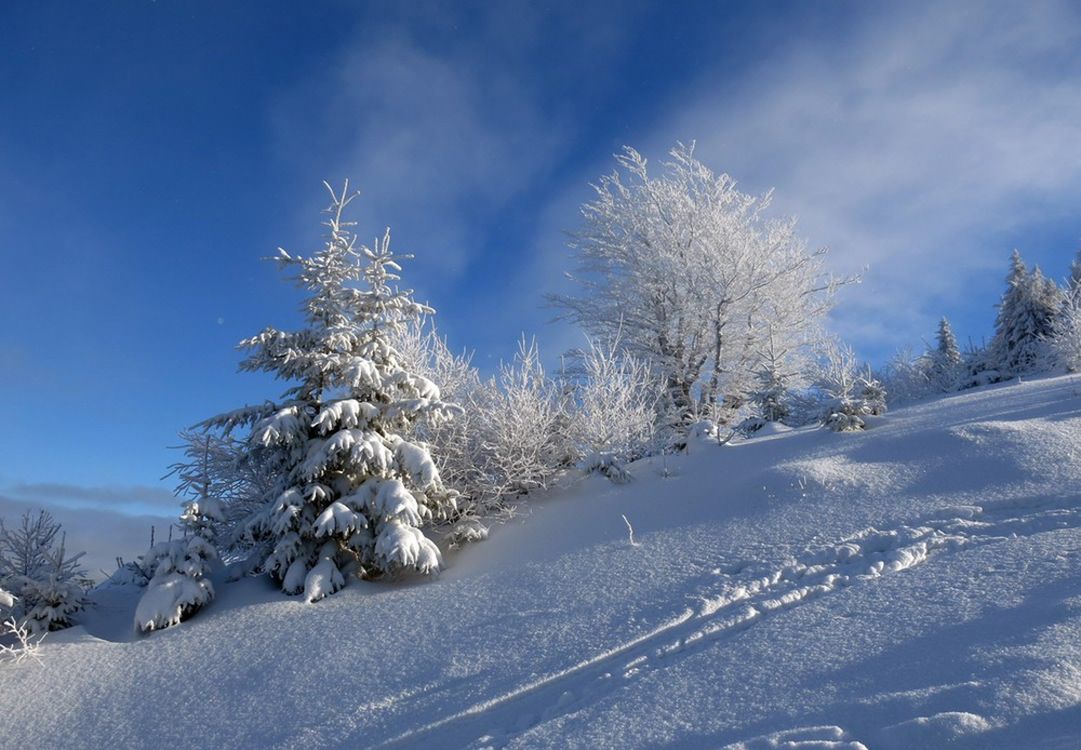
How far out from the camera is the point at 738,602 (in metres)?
6.28

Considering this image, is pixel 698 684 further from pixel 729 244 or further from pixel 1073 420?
pixel 729 244

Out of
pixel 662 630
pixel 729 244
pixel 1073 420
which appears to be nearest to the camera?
pixel 662 630

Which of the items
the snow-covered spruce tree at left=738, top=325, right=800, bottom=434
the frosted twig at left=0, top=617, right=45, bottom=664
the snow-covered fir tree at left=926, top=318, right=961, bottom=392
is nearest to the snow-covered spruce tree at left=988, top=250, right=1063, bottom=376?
the snow-covered fir tree at left=926, top=318, right=961, bottom=392

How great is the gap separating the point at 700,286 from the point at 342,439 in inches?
422

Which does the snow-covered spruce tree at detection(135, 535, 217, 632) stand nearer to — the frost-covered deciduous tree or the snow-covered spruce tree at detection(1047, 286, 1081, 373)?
the frost-covered deciduous tree

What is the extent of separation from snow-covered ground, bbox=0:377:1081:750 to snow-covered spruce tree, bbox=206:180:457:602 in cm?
56

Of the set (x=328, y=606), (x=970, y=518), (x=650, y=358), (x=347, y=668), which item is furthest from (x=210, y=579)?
(x=650, y=358)

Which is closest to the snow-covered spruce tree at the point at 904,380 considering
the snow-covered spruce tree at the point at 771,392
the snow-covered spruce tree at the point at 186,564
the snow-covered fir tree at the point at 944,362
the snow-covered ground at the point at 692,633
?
the snow-covered fir tree at the point at 944,362

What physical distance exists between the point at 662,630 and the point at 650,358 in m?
11.7

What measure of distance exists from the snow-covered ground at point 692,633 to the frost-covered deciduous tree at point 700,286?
275 inches

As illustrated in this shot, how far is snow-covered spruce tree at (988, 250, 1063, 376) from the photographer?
80.5 ft

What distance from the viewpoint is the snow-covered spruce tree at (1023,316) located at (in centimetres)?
2455

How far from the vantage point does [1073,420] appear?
31.2ft

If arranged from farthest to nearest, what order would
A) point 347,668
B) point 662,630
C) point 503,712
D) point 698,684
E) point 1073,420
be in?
point 1073,420 < point 347,668 < point 662,630 < point 503,712 < point 698,684
